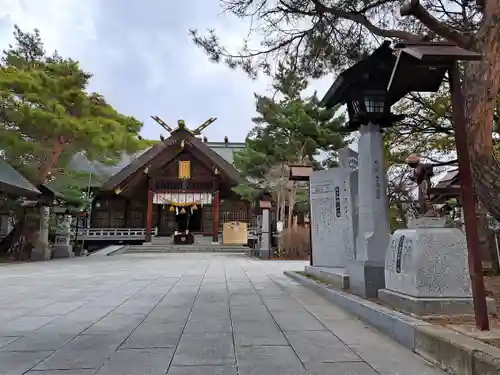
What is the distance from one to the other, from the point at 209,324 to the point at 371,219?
99.8 inches

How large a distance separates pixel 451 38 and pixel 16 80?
13772mm

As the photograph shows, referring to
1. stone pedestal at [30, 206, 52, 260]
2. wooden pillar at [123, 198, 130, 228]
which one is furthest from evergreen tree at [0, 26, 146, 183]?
wooden pillar at [123, 198, 130, 228]

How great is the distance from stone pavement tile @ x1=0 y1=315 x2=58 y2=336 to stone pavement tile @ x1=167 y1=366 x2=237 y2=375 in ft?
6.04

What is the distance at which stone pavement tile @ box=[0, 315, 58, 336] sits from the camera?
11.3ft

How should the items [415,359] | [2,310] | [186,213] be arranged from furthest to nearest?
[186,213] → [2,310] → [415,359]

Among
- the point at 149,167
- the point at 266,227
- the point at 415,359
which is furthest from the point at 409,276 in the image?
the point at 149,167

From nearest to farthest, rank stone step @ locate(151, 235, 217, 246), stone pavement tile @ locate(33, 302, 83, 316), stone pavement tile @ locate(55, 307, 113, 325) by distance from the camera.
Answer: stone pavement tile @ locate(55, 307, 113, 325) < stone pavement tile @ locate(33, 302, 83, 316) < stone step @ locate(151, 235, 217, 246)

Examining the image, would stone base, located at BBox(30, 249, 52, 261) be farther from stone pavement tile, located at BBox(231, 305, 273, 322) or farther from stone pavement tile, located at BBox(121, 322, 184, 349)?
stone pavement tile, located at BBox(121, 322, 184, 349)

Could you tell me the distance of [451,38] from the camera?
12.1ft

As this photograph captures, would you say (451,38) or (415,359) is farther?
(451,38)

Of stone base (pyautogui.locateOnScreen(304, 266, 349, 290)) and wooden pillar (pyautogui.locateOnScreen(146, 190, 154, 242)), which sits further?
wooden pillar (pyautogui.locateOnScreen(146, 190, 154, 242))

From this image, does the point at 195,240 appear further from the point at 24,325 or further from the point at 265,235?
the point at 24,325

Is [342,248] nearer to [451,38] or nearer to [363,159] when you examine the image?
[363,159]

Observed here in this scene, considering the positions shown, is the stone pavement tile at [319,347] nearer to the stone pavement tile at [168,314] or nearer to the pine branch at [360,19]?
the stone pavement tile at [168,314]
